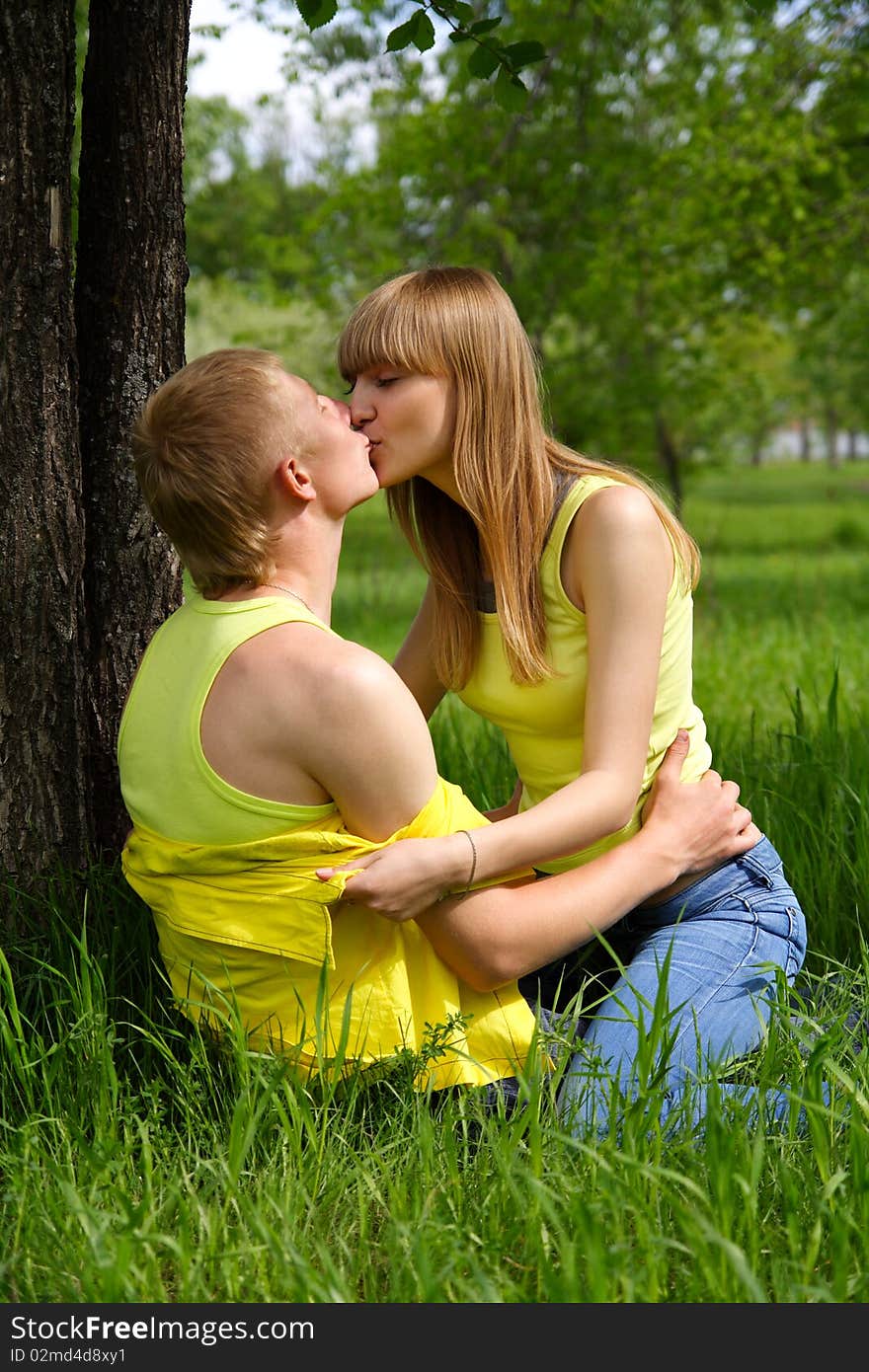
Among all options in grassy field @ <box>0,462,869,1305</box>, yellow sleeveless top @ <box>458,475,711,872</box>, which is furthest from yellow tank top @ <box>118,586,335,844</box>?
yellow sleeveless top @ <box>458,475,711,872</box>

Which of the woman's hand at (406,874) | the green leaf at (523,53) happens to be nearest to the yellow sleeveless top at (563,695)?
the woman's hand at (406,874)

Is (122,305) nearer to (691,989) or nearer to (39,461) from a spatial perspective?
(39,461)

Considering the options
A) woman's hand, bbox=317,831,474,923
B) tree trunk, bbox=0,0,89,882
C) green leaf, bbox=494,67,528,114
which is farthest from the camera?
green leaf, bbox=494,67,528,114

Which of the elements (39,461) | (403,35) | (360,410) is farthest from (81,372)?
(403,35)

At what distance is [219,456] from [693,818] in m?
1.19

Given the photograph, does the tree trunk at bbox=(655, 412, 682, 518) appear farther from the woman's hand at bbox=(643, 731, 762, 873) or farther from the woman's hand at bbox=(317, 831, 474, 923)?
the woman's hand at bbox=(317, 831, 474, 923)

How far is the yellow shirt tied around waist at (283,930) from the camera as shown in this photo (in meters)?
2.12

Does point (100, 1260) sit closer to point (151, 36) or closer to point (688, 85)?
point (151, 36)

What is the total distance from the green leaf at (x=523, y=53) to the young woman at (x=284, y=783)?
143 centimetres

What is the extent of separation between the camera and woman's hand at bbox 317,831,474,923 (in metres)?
2.09

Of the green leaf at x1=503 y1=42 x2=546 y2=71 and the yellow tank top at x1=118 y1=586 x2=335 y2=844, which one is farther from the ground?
the green leaf at x1=503 y1=42 x2=546 y2=71

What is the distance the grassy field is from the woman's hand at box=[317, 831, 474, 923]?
330mm

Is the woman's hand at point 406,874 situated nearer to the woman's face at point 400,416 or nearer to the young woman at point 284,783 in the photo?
the young woman at point 284,783
